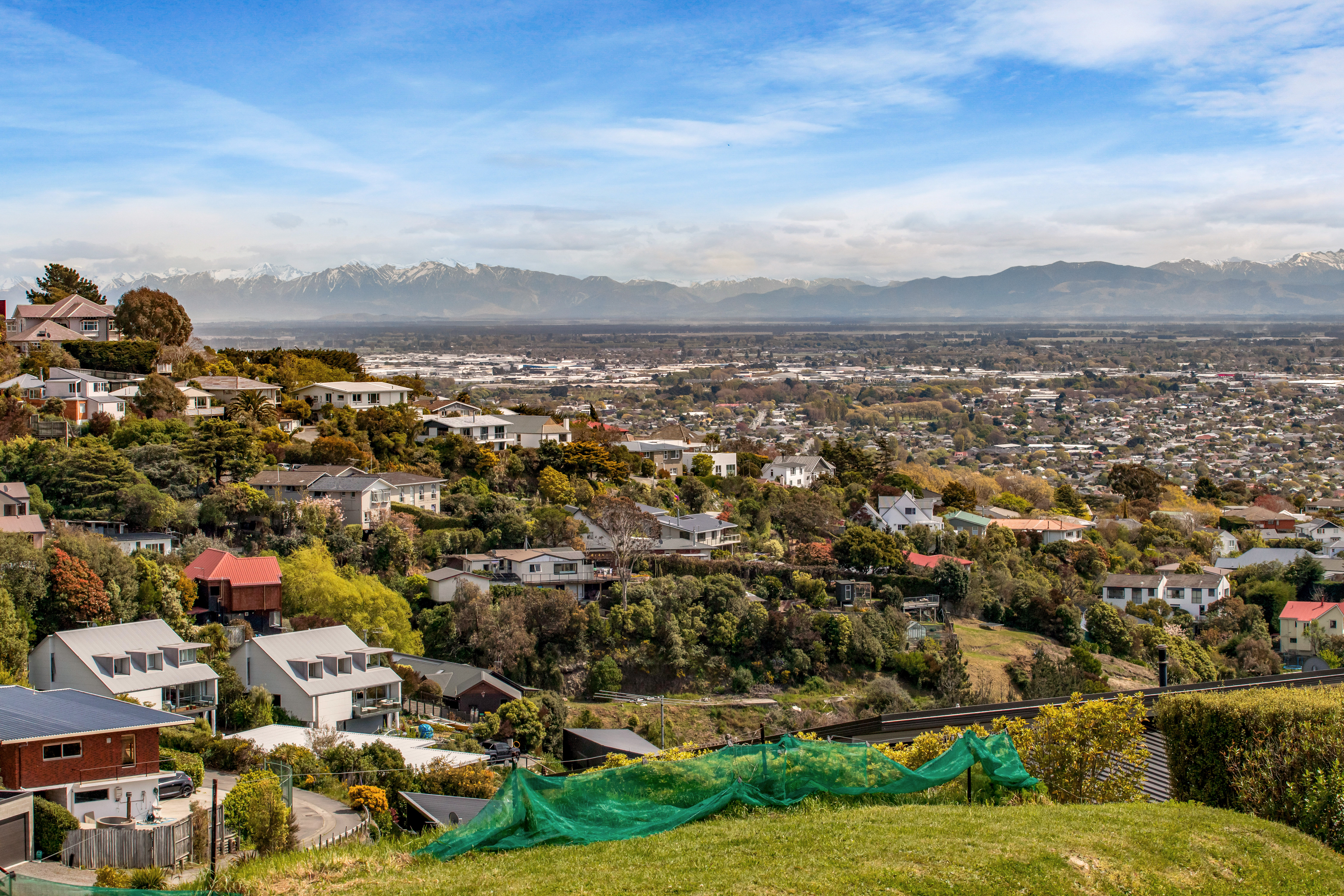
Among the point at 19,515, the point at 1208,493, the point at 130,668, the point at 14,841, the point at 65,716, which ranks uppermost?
the point at 19,515

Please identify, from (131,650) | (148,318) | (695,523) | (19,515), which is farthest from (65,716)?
(148,318)

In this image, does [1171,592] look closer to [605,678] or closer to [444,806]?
[605,678]

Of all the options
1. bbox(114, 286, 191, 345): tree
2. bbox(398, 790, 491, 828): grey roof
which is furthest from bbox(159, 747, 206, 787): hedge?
bbox(114, 286, 191, 345): tree

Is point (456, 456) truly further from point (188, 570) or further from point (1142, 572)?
point (1142, 572)

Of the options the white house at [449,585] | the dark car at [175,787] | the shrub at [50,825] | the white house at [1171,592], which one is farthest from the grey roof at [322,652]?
the white house at [1171,592]

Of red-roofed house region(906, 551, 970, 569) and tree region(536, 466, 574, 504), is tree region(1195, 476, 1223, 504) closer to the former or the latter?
red-roofed house region(906, 551, 970, 569)

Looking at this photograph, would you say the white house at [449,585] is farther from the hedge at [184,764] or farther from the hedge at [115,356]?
the hedge at [115,356]

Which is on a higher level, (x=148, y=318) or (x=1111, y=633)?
(x=148, y=318)
